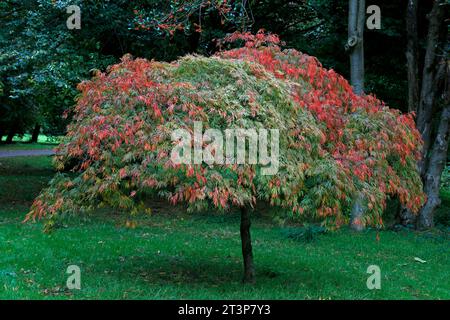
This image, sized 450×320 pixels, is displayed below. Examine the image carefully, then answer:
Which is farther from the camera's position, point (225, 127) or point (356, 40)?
point (356, 40)

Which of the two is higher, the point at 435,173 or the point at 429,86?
the point at 429,86

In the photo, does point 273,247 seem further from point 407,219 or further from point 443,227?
point 443,227

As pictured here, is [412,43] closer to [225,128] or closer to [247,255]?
[247,255]

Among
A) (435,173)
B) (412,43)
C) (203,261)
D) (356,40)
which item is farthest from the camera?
(435,173)

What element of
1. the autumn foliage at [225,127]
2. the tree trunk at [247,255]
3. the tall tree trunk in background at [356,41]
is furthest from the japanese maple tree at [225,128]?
the tall tree trunk in background at [356,41]

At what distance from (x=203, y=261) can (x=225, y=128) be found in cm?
415

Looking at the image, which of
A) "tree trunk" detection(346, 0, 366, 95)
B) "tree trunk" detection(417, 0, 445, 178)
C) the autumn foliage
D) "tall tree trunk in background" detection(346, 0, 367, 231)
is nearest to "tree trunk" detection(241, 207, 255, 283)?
the autumn foliage

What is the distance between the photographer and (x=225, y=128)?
767cm

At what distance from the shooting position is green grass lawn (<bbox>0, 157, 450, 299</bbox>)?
8.60 metres

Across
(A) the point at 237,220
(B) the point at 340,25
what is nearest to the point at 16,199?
(A) the point at 237,220

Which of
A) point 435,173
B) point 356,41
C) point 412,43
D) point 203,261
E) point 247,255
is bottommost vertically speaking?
point 203,261

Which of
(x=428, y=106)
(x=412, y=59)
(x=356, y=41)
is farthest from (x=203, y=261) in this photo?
(x=412, y=59)

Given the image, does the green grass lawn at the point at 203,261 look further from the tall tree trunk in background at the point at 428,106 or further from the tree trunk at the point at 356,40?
the tree trunk at the point at 356,40

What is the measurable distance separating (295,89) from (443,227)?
9.54 m
